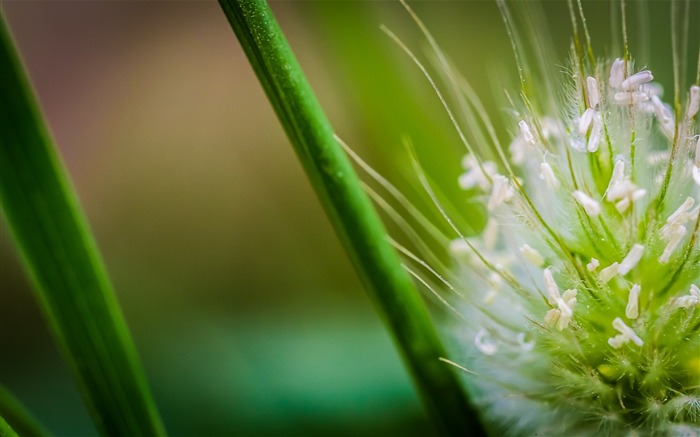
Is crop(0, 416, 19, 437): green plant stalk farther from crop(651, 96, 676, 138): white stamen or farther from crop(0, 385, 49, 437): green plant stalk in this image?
crop(651, 96, 676, 138): white stamen

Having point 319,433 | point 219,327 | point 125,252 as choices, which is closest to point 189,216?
point 125,252

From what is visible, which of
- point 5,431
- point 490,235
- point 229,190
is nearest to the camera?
point 5,431

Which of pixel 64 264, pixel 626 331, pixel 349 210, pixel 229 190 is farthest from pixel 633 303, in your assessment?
pixel 229 190

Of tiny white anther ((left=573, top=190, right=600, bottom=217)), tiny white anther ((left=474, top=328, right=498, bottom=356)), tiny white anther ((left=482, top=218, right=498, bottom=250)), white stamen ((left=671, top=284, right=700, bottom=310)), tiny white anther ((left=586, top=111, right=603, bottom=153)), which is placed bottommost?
white stamen ((left=671, top=284, right=700, bottom=310))

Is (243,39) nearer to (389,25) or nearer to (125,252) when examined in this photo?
(389,25)

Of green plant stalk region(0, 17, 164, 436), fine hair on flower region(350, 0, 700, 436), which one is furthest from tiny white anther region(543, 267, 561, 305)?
green plant stalk region(0, 17, 164, 436)

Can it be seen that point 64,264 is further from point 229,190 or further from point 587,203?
point 229,190

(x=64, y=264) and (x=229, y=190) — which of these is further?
(x=229, y=190)

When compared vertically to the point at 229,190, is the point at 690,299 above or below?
below
